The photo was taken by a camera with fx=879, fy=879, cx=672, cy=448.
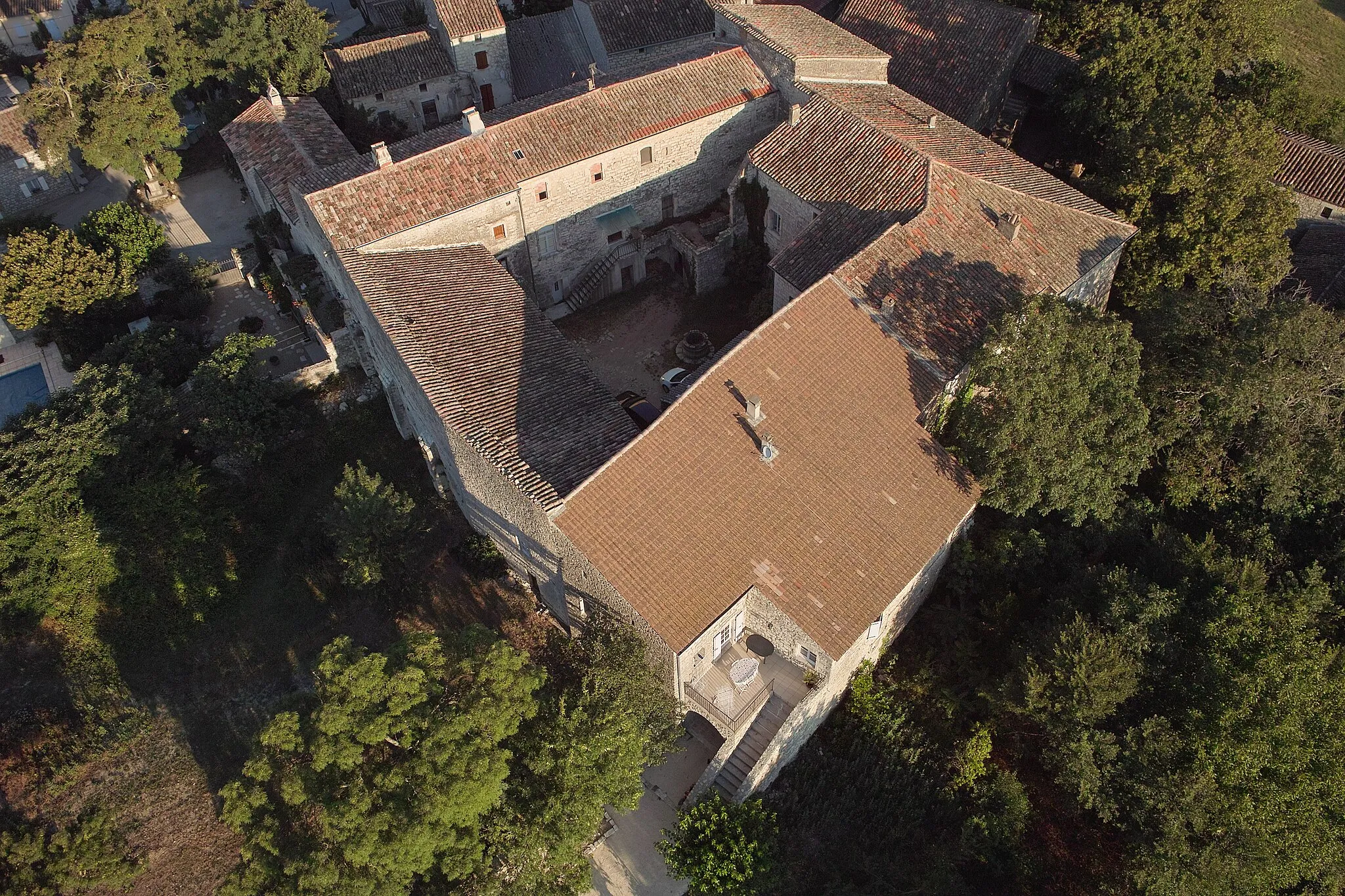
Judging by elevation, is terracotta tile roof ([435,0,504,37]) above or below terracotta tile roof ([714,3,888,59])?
below

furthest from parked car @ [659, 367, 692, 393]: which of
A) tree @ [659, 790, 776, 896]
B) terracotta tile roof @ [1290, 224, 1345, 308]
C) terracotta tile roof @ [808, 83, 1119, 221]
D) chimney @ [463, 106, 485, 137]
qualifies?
terracotta tile roof @ [1290, 224, 1345, 308]

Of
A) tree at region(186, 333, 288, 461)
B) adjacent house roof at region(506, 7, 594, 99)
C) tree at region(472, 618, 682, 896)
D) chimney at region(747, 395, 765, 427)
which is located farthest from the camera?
adjacent house roof at region(506, 7, 594, 99)

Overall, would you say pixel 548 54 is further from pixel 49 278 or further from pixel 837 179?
pixel 49 278

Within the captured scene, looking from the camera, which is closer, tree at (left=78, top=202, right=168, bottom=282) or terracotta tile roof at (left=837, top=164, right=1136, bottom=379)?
terracotta tile roof at (left=837, top=164, right=1136, bottom=379)

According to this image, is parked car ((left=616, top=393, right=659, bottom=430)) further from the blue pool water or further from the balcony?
the blue pool water

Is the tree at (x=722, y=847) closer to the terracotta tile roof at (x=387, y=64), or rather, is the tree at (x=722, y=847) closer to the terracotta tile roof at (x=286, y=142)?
the terracotta tile roof at (x=286, y=142)

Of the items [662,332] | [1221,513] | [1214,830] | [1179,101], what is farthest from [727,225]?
[1214,830]

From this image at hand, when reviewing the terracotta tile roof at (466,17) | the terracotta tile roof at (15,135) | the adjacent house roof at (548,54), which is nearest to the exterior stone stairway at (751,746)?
the adjacent house roof at (548,54)
